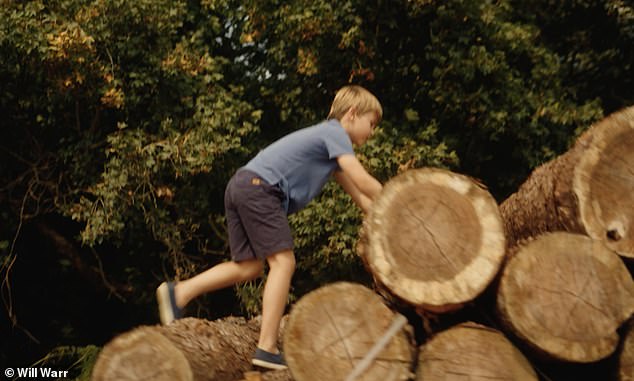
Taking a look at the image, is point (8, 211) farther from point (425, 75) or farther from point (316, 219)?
point (425, 75)

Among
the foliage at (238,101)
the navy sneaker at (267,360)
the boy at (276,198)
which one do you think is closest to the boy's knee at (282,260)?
the boy at (276,198)

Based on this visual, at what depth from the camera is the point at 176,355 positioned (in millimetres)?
2137

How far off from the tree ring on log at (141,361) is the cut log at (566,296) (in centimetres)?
116

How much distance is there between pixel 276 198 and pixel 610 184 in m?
1.30

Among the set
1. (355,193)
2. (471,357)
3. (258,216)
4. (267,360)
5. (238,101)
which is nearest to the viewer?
(471,357)

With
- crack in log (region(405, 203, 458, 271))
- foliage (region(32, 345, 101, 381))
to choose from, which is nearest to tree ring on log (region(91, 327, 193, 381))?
crack in log (region(405, 203, 458, 271))

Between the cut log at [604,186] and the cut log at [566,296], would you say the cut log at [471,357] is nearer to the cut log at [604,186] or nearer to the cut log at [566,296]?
the cut log at [566,296]

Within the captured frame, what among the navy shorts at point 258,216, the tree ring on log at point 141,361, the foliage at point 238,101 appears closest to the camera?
the tree ring on log at point 141,361

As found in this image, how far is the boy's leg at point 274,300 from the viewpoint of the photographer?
2408 millimetres

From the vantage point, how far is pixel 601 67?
669 cm

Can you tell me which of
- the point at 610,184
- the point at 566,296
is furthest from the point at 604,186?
the point at 566,296

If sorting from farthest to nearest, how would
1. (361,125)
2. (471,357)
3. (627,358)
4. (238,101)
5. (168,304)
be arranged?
(238,101)
(361,125)
(168,304)
(627,358)
(471,357)

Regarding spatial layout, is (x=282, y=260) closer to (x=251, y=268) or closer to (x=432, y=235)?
(x=251, y=268)

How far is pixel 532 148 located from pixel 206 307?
374cm
